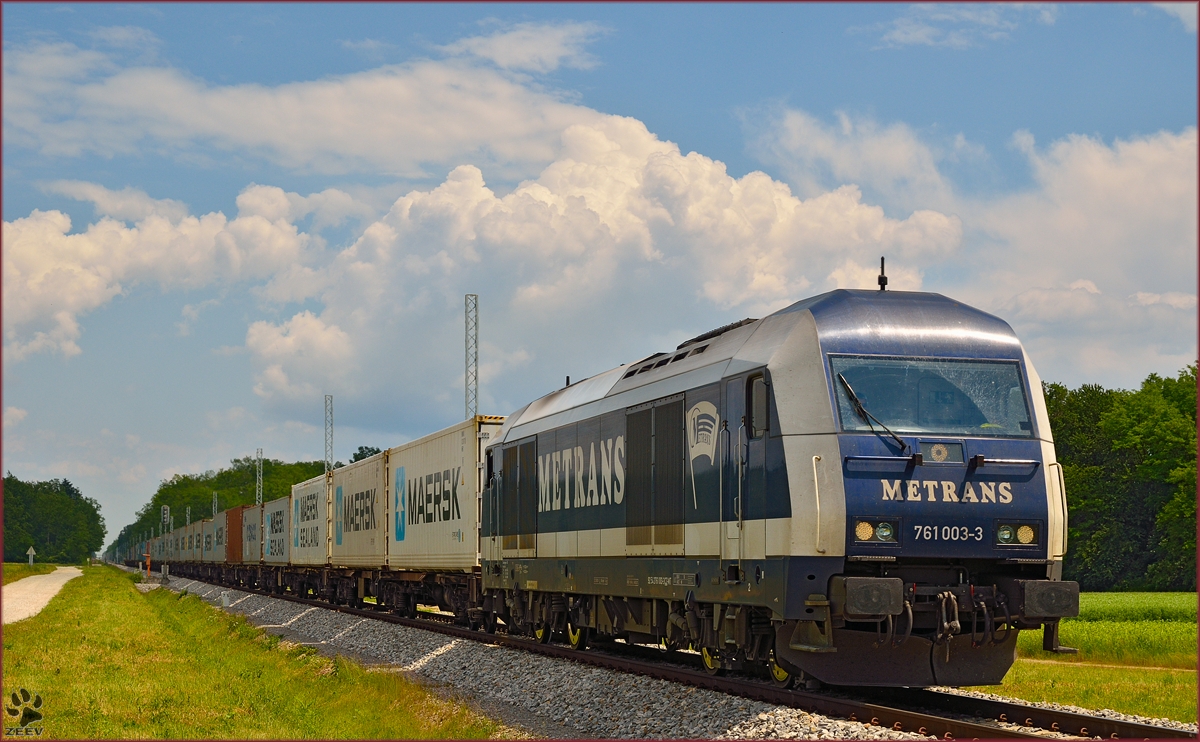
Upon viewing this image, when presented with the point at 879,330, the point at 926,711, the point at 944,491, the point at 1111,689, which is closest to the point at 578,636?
the point at 1111,689

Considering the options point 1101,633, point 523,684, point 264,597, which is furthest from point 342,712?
point 264,597

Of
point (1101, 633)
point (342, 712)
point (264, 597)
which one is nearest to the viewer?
point (342, 712)

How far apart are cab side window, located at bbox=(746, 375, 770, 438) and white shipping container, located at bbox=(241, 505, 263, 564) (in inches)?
1856

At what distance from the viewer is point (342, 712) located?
15.2 m

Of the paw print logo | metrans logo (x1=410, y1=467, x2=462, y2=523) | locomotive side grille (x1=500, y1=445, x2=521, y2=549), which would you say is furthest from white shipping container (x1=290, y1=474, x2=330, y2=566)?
the paw print logo

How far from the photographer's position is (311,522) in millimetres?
44531

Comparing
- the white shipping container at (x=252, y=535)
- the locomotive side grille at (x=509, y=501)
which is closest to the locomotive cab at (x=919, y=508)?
the locomotive side grille at (x=509, y=501)

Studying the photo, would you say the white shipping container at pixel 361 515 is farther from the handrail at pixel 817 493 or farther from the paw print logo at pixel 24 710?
the handrail at pixel 817 493

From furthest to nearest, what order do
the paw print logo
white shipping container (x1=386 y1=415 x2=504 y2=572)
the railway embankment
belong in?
white shipping container (x1=386 y1=415 x2=504 y2=572)
the paw print logo
the railway embankment

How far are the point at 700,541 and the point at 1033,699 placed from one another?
4649mm

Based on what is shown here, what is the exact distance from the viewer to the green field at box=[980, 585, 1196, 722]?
15.0 meters

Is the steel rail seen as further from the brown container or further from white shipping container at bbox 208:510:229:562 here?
white shipping container at bbox 208:510:229:562

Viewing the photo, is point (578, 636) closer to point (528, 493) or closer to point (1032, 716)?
point (528, 493)

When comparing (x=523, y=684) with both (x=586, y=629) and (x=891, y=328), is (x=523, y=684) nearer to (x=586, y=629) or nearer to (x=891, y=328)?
(x=586, y=629)
